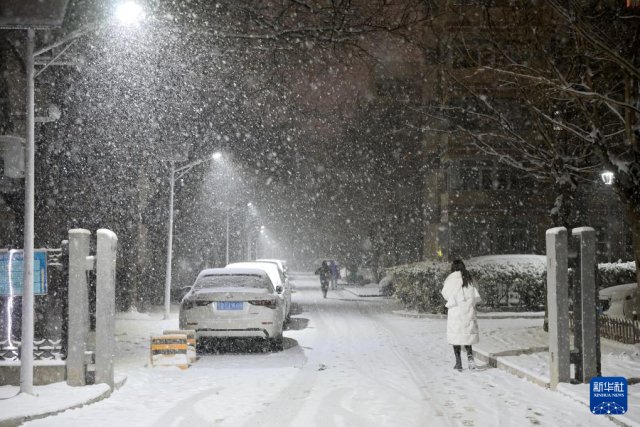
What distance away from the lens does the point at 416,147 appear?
4822cm

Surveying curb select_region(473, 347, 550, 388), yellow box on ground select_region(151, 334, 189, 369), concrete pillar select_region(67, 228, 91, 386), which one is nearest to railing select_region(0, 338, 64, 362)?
concrete pillar select_region(67, 228, 91, 386)

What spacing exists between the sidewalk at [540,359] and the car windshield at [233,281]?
449cm

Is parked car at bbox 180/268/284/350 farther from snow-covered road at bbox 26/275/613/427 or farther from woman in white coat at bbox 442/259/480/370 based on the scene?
woman in white coat at bbox 442/259/480/370

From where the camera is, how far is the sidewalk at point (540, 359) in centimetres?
902

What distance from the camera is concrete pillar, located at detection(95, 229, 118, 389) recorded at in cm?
1001

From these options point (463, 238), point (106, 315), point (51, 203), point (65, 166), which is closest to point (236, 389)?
point (106, 315)

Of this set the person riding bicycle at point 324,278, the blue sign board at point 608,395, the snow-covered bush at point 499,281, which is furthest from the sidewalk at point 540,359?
the person riding bicycle at point 324,278

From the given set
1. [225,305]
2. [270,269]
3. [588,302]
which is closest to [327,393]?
[588,302]

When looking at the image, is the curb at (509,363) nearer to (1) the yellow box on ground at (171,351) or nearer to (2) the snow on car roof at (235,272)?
(2) the snow on car roof at (235,272)

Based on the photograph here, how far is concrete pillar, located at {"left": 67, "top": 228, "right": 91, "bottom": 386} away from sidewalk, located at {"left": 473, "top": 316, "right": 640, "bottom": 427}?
20.9 ft

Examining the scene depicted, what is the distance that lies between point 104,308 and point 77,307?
363 millimetres

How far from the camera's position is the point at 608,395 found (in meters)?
6.27

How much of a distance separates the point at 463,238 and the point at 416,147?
326 inches

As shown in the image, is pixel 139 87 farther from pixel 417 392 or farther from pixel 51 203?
pixel 417 392
